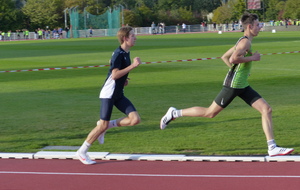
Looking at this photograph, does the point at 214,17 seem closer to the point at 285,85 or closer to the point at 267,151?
the point at 285,85

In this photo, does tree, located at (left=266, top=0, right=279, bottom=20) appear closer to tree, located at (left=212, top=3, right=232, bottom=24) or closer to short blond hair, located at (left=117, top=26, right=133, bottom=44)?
tree, located at (left=212, top=3, right=232, bottom=24)

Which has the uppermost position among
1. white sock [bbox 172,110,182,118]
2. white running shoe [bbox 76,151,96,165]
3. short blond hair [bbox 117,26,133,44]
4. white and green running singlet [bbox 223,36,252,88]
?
short blond hair [bbox 117,26,133,44]

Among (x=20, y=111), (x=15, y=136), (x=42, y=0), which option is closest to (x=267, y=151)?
(x=15, y=136)

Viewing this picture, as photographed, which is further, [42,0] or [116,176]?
[42,0]

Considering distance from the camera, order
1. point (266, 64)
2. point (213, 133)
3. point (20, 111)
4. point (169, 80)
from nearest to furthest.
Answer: point (213, 133), point (20, 111), point (169, 80), point (266, 64)

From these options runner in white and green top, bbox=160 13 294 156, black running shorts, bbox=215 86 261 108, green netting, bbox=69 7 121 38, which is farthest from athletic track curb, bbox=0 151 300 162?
green netting, bbox=69 7 121 38

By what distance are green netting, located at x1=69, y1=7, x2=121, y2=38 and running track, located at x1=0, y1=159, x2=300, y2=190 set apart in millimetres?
85700

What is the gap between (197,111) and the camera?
10.2 m

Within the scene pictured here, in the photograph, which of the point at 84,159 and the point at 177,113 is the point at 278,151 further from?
the point at 84,159

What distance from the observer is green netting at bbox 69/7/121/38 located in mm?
94688

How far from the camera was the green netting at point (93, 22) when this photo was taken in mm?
94688

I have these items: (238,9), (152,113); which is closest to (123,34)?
(152,113)

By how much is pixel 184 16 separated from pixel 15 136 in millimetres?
120163

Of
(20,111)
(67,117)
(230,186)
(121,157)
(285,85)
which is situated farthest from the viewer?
(285,85)
